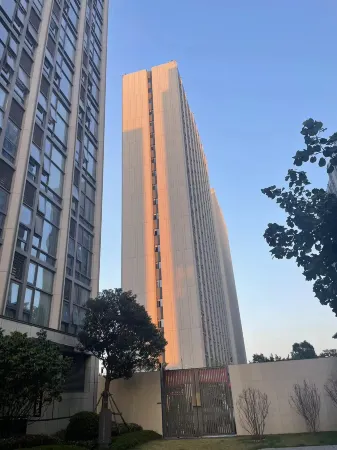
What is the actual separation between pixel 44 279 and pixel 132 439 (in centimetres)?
919

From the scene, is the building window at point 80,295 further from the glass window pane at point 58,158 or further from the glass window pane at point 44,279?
the glass window pane at point 58,158

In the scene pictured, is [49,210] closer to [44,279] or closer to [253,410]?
[44,279]

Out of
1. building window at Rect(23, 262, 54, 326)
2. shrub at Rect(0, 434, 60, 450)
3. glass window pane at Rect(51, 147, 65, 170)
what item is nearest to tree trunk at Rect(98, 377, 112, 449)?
shrub at Rect(0, 434, 60, 450)

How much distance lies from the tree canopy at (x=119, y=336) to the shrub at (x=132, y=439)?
2.95 meters

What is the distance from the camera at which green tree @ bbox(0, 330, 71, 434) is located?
12.4 meters

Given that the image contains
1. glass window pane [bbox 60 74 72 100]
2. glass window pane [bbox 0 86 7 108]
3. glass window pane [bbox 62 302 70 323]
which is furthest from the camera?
glass window pane [bbox 60 74 72 100]

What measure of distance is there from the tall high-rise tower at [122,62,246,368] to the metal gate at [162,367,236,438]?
2172 centimetres

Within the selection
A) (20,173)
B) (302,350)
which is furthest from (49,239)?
(302,350)

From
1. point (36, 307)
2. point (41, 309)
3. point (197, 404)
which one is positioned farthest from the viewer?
point (197, 404)

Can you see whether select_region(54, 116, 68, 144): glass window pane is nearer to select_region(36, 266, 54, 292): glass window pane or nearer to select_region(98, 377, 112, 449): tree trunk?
select_region(36, 266, 54, 292): glass window pane

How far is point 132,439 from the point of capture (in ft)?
53.2

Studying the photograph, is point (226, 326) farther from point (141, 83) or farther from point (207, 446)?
point (207, 446)

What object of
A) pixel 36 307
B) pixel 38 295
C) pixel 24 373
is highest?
pixel 38 295

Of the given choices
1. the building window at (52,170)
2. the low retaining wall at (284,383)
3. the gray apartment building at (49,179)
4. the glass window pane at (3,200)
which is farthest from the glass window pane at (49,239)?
the low retaining wall at (284,383)
